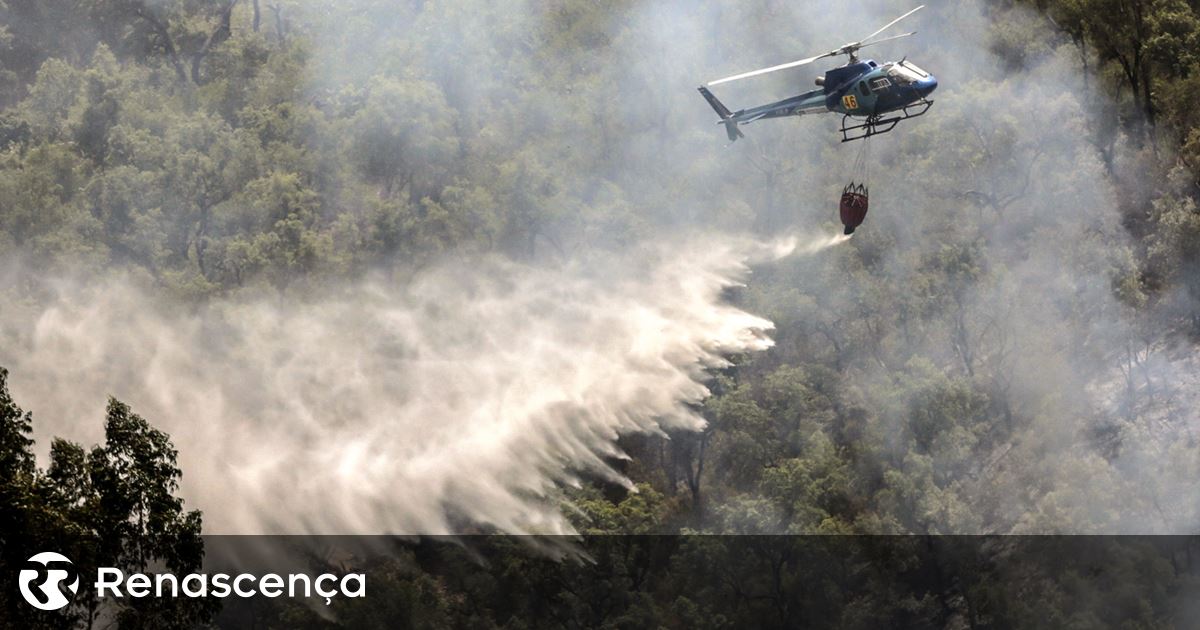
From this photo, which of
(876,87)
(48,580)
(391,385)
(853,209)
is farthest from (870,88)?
(48,580)

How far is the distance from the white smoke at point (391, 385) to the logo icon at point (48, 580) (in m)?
13.8

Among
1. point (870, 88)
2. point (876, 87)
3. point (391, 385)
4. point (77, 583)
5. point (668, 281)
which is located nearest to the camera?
point (77, 583)

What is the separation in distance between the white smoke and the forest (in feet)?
0.63

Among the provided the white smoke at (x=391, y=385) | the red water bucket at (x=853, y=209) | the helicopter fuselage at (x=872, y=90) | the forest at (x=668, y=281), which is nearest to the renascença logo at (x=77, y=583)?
the white smoke at (x=391, y=385)

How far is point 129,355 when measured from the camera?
191ft

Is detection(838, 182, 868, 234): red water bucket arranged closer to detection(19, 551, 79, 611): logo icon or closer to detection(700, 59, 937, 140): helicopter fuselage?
detection(700, 59, 937, 140): helicopter fuselage

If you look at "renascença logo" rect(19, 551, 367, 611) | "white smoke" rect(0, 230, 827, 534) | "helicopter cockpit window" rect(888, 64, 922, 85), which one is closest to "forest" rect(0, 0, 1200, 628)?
"white smoke" rect(0, 230, 827, 534)

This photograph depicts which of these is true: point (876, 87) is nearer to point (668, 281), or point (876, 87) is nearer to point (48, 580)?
point (668, 281)

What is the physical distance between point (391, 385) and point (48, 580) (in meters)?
22.9

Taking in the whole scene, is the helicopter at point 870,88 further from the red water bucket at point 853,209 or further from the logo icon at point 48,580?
the logo icon at point 48,580

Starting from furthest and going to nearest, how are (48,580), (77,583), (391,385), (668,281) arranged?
(668,281), (391,385), (77,583), (48,580)

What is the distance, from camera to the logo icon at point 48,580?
37688 mm

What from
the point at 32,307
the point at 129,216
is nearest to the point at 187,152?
the point at 129,216

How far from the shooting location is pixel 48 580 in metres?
38.2
